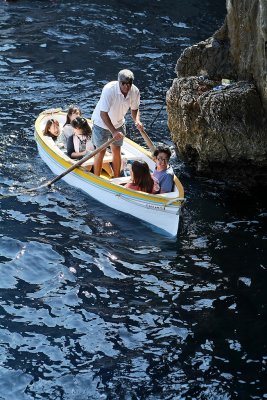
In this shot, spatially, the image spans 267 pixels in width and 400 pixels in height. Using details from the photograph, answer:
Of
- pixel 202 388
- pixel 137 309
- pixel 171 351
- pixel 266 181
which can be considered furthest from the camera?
pixel 266 181

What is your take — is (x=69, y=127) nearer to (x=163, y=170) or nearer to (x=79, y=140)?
(x=79, y=140)

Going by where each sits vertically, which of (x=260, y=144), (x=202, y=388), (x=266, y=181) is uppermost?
(x=260, y=144)

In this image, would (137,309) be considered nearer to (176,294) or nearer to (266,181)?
(176,294)

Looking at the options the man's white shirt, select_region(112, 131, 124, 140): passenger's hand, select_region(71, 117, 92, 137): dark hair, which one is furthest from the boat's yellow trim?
the man's white shirt

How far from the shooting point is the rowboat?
551 inches

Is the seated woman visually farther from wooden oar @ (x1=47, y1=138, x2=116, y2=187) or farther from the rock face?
the rock face

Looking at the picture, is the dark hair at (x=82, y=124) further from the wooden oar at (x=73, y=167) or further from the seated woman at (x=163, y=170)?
the seated woman at (x=163, y=170)

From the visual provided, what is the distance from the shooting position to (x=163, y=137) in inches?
733

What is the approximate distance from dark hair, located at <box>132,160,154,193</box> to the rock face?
169 cm

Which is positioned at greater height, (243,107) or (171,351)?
(243,107)

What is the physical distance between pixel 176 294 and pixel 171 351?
5.23ft

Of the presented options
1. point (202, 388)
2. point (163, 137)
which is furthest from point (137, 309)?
point (163, 137)

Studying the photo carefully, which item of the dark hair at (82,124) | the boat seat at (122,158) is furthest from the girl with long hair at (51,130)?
the boat seat at (122,158)

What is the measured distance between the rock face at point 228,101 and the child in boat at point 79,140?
1945 millimetres
